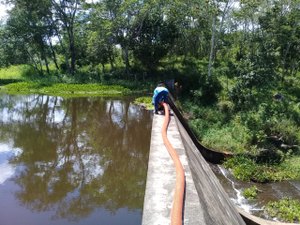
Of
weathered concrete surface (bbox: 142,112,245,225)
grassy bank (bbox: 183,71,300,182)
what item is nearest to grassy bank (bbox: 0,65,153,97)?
grassy bank (bbox: 183,71,300,182)

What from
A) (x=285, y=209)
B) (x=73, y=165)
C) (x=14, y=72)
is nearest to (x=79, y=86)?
(x=14, y=72)

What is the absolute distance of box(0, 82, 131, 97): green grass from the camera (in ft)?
79.6

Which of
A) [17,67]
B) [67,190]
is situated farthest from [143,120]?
[17,67]

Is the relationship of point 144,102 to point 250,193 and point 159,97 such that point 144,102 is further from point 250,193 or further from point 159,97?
point 250,193

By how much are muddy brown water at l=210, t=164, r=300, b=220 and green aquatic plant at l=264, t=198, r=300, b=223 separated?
0.21m

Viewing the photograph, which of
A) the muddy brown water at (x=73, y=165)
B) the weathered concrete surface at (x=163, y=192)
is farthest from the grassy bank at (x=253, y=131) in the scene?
the weathered concrete surface at (x=163, y=192)

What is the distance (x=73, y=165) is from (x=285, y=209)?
617 centimetres

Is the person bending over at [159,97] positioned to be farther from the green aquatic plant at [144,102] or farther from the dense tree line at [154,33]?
the dense tree line at [154,33]

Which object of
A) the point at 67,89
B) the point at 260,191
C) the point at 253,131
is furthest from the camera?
the point at 67,89

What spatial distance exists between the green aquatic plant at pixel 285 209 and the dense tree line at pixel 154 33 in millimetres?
12703

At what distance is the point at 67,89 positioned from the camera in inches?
998

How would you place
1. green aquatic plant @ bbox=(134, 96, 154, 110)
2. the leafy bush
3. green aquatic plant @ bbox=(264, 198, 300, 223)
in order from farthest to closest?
green aquatic plant @ bbox=(134, 96, 154, 110) < the leafy bush < green aquatic plant @ bbox=(264, 198, 300, 223)

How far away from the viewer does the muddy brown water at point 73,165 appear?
7391 mm

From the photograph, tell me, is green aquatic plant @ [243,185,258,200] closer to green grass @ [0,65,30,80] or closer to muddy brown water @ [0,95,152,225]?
muddy brown water @ [0,95,152,225]
